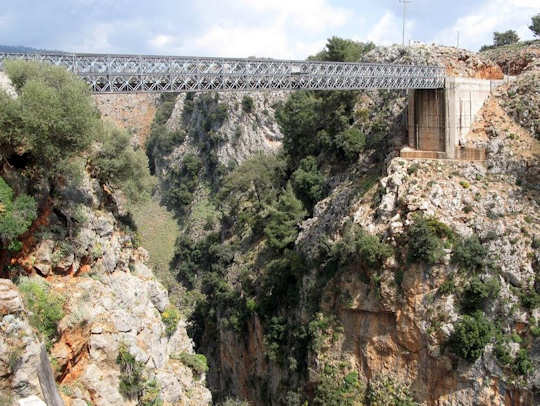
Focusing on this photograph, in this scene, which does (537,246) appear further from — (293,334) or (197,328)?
(197,328)

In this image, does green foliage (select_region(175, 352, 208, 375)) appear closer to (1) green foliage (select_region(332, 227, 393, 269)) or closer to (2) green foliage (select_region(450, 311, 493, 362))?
(1) green foliage (select_region(332, 227, 393, 269))

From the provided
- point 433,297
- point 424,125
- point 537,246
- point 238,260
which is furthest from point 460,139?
point 238,260

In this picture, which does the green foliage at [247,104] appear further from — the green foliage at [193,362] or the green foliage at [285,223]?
the green foliage at [193,362]

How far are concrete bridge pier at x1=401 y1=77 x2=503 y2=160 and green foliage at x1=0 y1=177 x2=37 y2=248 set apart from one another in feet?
76.5

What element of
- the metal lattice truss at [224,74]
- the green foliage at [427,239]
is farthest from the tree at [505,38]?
the green foliage at [427,239]

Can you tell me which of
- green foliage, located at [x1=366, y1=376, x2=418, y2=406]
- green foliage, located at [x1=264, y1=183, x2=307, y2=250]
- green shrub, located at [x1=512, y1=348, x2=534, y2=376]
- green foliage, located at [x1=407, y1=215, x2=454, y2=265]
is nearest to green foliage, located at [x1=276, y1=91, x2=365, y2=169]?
green foliage, located at [x1=264, y1=183, x2=307, y2=250]

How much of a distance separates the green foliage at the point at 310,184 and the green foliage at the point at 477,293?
14815mm

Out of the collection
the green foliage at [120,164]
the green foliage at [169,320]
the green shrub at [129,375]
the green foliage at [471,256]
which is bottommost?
the green shrub at [129,375]

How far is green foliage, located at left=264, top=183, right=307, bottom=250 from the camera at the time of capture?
34562mm

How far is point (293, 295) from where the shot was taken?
102 feet

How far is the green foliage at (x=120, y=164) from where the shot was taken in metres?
22.6

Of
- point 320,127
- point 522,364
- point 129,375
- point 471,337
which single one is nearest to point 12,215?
point 129,375

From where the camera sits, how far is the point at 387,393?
24.3 meters

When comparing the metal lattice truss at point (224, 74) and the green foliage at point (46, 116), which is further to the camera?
the metal lattice truss at point (224, 74)
